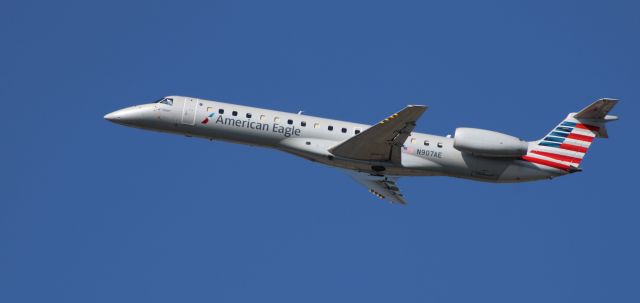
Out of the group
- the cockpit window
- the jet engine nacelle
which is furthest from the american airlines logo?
the jet engine nacelle

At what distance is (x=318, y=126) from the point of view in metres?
39.6

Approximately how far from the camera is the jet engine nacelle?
127 feet

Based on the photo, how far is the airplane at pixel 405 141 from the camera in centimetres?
3894

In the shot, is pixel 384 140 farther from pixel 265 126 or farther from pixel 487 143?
pixel 265 126

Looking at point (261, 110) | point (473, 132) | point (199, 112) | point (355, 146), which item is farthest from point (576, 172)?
point (199, 112)

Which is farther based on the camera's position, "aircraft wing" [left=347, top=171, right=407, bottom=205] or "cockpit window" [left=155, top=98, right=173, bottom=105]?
"aircraft wing" [left=347, top=171, right=407, bottom=205]

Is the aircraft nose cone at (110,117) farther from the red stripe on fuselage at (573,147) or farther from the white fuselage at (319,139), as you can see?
the red stripe on fuselage at (573,147)

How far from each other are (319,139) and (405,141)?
133 inches

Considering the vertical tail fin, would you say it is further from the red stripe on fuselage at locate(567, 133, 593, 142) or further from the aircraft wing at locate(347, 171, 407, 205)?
the aircraft wing at locate(347, 171, 407, 205)

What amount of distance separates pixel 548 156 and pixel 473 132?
347 cm

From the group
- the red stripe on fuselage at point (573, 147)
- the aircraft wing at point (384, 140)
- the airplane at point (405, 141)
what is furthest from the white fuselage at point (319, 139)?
the red stripe on fuselage at point (573, 147)

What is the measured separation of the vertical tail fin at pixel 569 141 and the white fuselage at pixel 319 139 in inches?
15.7

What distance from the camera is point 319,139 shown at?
3947 cm

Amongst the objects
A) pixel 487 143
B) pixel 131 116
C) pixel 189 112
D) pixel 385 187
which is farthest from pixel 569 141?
pixel 131 116
